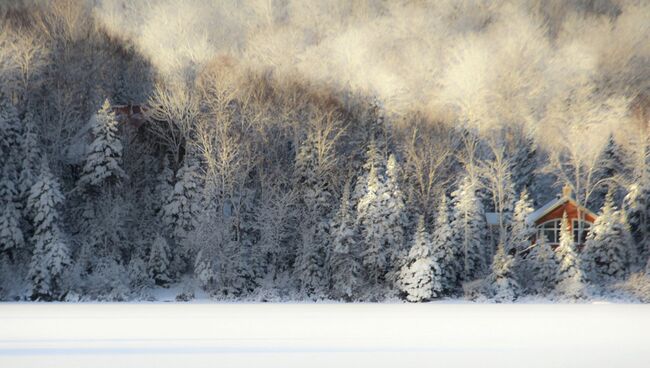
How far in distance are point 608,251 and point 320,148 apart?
55.3 feet

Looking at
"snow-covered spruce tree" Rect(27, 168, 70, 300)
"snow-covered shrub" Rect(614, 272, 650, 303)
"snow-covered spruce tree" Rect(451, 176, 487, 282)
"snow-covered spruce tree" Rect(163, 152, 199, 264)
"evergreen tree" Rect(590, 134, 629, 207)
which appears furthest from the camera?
"evergreen tree" Rect(590, 134, 629, 207)

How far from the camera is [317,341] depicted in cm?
1620

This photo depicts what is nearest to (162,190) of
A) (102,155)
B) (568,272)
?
(102,155)

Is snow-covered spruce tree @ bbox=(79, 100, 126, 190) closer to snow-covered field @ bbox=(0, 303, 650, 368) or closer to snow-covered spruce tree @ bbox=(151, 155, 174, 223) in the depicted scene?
snow-covered spruce tree @ bbox=(151, 155, 174, 223)

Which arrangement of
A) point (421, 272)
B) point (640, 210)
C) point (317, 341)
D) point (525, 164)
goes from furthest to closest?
point (525, 164) < point (640, 210) < point (421, 272) < point (317, 341)

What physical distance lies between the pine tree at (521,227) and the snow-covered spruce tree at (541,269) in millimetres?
1025

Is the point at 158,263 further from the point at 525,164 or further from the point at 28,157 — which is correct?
the point at 525,164

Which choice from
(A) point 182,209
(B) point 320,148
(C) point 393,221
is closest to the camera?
(C) point 393,221

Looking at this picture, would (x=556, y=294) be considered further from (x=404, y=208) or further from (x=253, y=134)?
(x=253, y=134)

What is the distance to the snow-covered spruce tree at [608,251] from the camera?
40.4 meters

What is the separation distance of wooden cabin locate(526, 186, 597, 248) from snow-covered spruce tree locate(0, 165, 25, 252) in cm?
2815

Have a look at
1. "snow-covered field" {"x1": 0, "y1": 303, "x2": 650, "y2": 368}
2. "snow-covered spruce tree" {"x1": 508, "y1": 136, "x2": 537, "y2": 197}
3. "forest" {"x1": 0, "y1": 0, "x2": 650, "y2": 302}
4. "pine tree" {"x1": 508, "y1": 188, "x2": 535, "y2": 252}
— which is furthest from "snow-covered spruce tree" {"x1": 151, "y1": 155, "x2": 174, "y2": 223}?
"snow-covered spruce tree" {"x1": 508, "y1": 136, "x2": 537, "y2": 197}

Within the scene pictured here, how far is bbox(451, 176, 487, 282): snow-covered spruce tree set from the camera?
4091 centimetres

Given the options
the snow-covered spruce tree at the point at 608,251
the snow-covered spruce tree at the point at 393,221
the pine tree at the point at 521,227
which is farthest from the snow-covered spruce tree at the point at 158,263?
the snow-covered spruce tree at the point at 608,251
